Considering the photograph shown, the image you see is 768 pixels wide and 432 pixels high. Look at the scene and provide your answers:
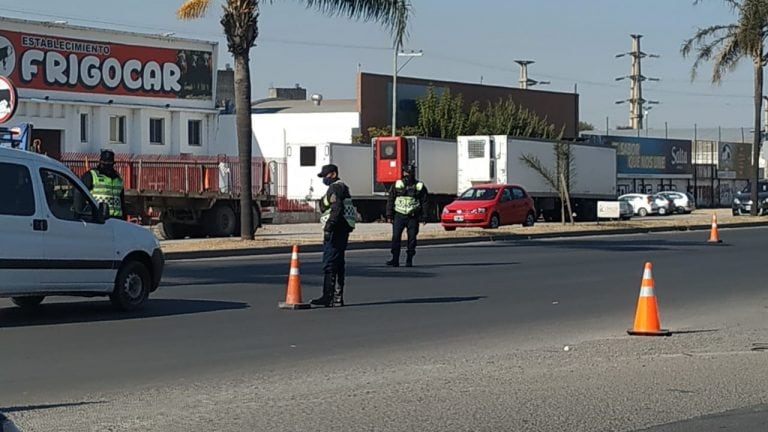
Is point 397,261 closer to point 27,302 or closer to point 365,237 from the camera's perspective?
point 365,237

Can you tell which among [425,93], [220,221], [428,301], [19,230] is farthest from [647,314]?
[425,93]

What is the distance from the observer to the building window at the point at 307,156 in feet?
150

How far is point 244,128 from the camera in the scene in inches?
1118

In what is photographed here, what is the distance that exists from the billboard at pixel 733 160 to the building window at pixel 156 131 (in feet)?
147

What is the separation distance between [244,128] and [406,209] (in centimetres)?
713

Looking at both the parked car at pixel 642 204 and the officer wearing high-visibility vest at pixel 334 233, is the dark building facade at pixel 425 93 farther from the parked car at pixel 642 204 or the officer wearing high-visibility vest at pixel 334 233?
the officer wearing high-visibility vest at pixel 334 233

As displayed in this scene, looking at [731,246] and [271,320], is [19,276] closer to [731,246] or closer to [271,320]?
[271,320]

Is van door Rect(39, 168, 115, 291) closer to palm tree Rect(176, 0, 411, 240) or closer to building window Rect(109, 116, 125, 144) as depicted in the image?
palm tree Rect(176, 0, 411, 240)

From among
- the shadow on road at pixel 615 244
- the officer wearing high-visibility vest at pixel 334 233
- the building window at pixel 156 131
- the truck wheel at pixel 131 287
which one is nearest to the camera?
the truck wheel at pixel 131 287

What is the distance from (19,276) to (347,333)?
11.9 feet

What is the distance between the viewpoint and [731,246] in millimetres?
30969

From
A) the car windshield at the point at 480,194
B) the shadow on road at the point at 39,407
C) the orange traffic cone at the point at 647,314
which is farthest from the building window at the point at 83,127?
the shadow on road at the point at 39,407

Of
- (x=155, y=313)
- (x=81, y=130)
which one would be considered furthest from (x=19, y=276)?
(x=81, y=130)

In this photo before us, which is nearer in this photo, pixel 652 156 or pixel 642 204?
pixel 642 204
